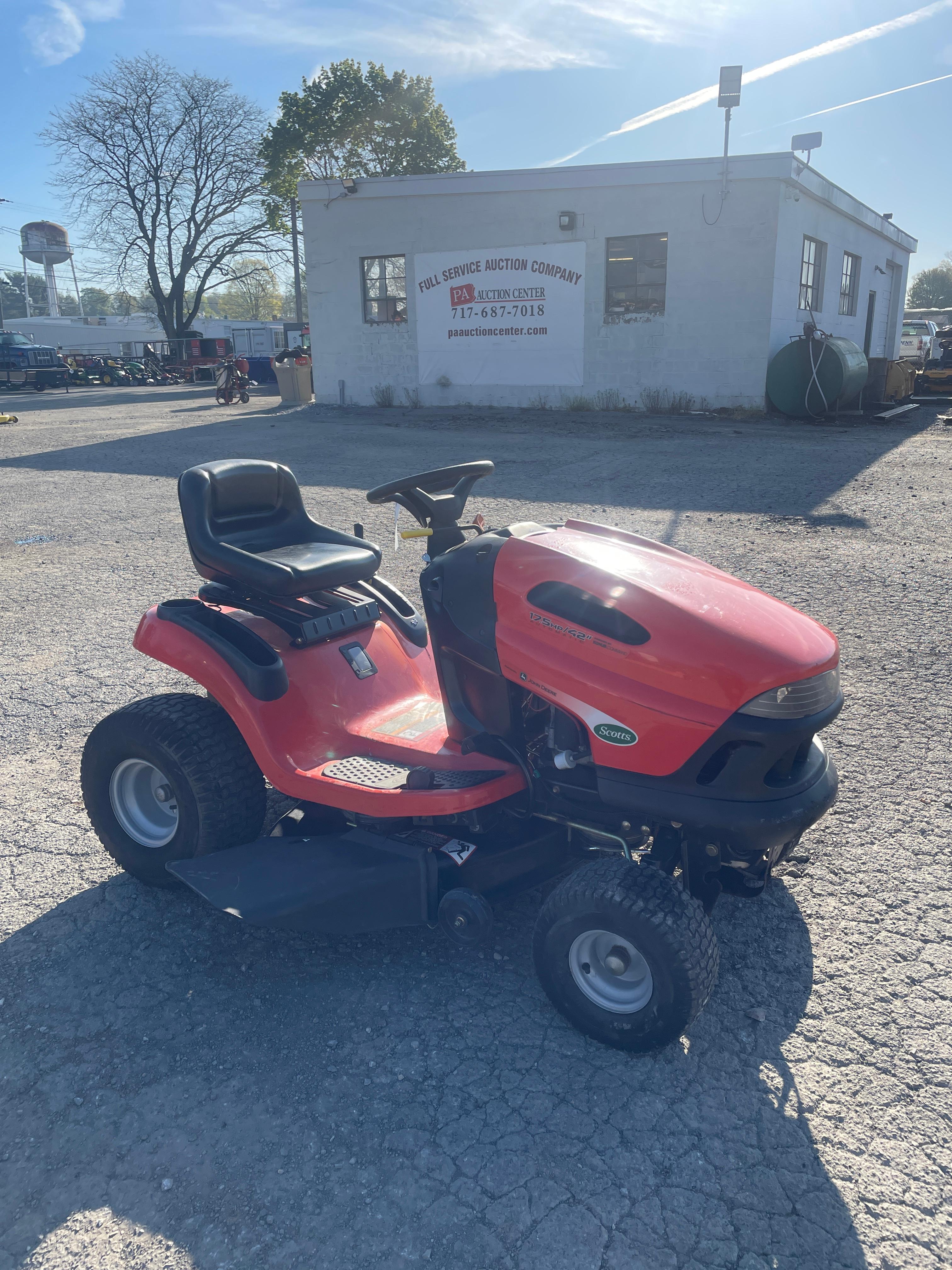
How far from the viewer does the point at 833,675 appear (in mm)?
2246

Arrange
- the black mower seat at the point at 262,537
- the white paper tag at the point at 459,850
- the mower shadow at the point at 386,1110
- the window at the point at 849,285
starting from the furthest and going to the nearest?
the window at the point at 849,285 < the black mower seat at the point at 262,537 < the white paper tag at the point at 459,850 < the mower shadow at the point at 386,1110

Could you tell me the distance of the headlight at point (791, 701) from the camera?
208 centimetres

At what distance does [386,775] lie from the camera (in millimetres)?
2656

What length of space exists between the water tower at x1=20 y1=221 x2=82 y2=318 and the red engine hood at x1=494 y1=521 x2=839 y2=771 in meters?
87.5

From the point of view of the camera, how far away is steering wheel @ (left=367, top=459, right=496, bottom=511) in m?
2.75

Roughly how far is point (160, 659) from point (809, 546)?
570 cm

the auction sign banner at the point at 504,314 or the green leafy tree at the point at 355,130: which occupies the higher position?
the green leafy tree at the point at 355,130

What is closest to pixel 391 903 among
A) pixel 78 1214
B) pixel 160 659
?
pixel 78 1214

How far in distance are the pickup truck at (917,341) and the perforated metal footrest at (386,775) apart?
29598 millimetres

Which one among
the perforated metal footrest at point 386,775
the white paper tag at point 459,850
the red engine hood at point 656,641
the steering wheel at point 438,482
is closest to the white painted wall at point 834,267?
the steering wheel at point 438,482

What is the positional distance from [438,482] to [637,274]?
16713 millimetres

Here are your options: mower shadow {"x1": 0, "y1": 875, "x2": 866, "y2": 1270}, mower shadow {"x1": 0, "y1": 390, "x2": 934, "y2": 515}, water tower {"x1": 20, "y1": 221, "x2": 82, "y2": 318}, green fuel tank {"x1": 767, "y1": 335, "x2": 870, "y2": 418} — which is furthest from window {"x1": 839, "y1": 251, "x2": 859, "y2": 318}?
water tower {"x1": 20, "y1": 221, "x2": 82, "y2": 318}

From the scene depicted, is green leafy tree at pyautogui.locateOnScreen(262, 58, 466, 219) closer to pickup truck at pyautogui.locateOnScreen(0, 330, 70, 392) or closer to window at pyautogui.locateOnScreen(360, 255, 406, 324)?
pickup truck at pyautogui.locateOnScreen(0, 330, 70, 392)

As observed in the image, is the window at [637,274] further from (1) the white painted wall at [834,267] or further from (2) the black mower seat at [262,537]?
(2) the black mower seat at [262,537]
